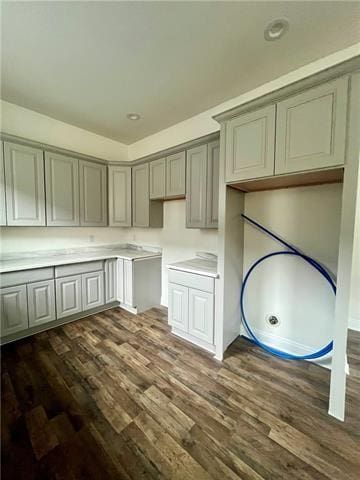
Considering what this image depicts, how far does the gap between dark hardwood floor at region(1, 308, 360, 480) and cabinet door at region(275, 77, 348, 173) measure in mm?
1843

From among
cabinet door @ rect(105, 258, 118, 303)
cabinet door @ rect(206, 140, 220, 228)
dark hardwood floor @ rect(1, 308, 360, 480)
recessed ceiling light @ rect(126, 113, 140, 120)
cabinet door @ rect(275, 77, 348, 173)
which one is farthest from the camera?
cabinet door @ rect(105, 258, 118, 303)

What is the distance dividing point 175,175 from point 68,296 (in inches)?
86.1

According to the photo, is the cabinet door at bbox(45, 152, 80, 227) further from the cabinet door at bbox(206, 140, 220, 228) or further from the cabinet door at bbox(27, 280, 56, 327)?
the cabinet door at bbox(206, 140, 220, 228)

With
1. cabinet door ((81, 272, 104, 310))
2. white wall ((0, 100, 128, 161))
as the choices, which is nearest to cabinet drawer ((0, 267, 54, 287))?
cabinet door ((81, 272, 104, 310))

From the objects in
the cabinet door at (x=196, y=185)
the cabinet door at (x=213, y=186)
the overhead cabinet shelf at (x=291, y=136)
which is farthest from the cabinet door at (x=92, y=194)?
the overhead cabinet shelf at (x=291, y=136)

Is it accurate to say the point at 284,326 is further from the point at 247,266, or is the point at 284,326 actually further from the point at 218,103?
the point at 218,103

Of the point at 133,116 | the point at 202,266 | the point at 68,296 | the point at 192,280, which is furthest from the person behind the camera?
the point at 133,116

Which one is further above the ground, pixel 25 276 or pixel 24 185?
pixel 24 185

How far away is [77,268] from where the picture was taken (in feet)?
8.93

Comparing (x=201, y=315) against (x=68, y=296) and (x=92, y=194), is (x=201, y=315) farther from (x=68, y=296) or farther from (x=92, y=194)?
(x=92, y=194)

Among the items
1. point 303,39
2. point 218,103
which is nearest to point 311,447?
point 303,39

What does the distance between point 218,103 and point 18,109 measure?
2.62 meters

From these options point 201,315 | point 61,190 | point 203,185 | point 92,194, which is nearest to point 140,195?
point 92,194

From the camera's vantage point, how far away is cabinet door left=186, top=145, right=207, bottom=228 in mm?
2342
